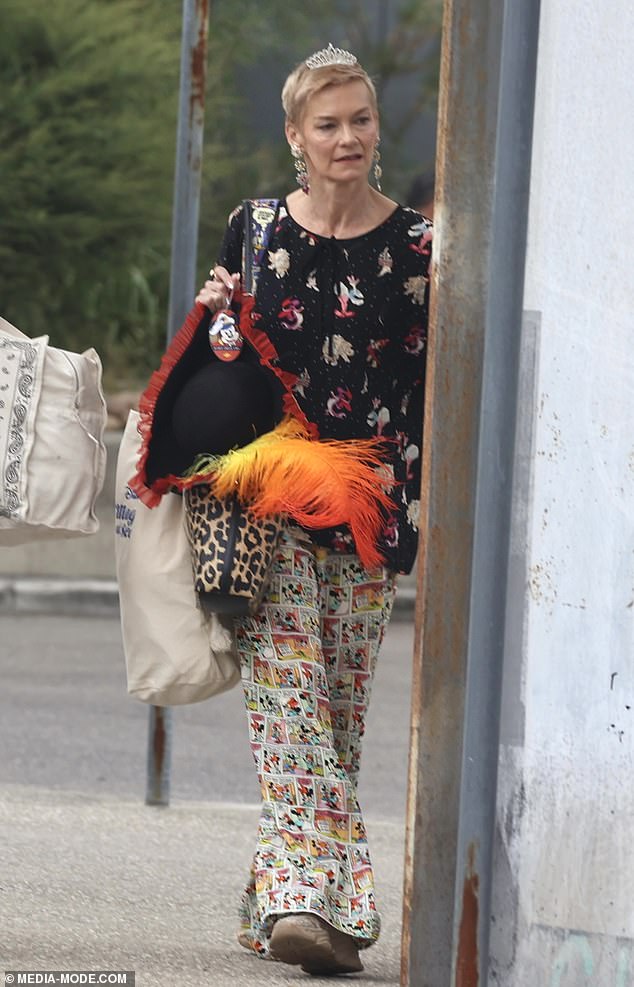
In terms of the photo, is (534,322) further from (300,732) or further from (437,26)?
(437,26)

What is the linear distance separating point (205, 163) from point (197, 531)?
1466 centimetres

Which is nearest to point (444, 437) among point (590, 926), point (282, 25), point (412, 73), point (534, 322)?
point (534, 322)

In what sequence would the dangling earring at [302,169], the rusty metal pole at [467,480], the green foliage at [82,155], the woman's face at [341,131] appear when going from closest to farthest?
the rusty metal pole at [467,480] → the woman's face at [341,131] → the dangling earring at [302,169] → the green foliage at [82,155]

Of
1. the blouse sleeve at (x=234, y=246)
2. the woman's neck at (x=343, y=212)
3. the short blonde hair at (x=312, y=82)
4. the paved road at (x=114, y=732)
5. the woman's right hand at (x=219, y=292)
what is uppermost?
the short blonde hair at (x=312, y=82)

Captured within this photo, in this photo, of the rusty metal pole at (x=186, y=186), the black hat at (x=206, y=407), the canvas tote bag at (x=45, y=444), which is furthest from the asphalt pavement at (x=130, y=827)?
the black hat at (x=206, y=407)

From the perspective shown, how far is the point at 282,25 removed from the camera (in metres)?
22.4

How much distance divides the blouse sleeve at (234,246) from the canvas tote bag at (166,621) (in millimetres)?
444

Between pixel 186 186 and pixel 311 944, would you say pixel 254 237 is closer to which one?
pixel 311 944

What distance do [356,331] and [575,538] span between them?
1065 mm

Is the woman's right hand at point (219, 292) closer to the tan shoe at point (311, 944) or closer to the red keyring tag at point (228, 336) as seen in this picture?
the red keyring tag at point (228, 336)

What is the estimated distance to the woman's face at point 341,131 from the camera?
13.3 feet

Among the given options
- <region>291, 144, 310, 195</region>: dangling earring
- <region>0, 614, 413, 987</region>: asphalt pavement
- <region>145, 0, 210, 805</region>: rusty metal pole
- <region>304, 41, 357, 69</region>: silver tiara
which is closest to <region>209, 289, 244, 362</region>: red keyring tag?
<region>291, 144, 310, 195</region>: dangling earring

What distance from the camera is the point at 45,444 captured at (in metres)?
3.88

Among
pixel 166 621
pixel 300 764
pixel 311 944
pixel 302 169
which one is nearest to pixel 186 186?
pixel 302 169
